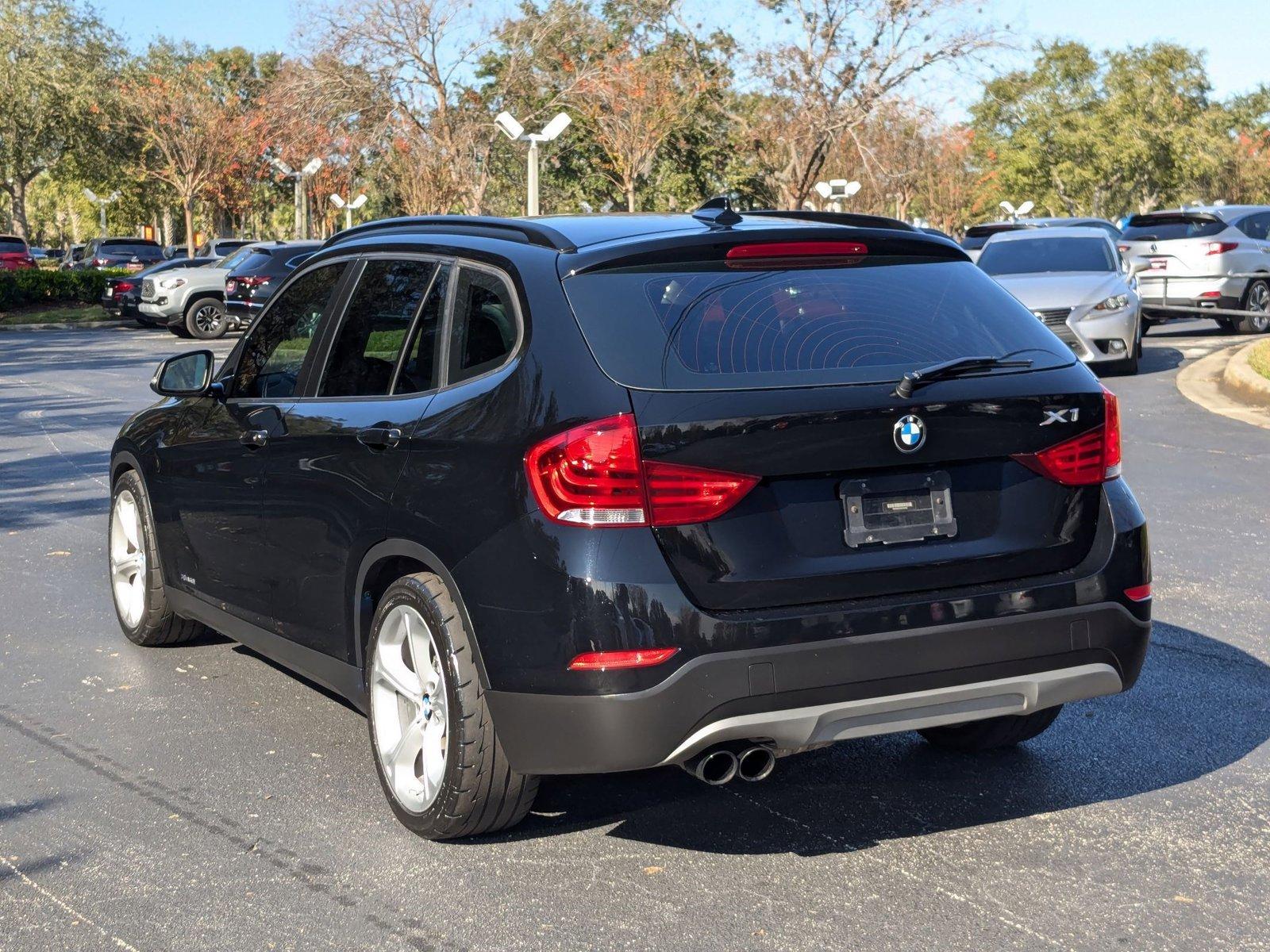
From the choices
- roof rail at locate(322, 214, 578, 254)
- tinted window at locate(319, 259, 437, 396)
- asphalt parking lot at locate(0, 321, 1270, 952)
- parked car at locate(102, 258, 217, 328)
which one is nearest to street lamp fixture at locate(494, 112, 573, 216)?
parked car at locate(102, 258, 217, 328)

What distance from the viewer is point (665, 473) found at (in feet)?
12.6

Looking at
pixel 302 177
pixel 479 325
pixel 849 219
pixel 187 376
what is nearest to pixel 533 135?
pixel 302 177

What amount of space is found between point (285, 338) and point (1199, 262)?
2022 cm

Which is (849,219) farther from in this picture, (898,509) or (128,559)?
(128,559)

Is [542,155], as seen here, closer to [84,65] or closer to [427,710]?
[84,65]

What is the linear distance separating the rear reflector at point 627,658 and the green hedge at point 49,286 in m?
35.8

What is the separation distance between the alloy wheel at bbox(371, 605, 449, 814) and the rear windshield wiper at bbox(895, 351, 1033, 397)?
4.55 feet

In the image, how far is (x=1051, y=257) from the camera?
19.2 meters

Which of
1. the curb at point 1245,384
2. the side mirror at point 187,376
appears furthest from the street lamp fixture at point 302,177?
the side mirror at point 187,376

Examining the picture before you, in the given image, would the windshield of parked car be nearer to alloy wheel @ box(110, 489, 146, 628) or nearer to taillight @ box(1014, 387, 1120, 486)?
alloy wheel @ box(110, 489, 146, 628)

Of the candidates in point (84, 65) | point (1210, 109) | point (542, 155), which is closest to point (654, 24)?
point (542, 155)

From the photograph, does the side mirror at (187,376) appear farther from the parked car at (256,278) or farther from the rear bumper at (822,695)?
the parked car at (256,278)

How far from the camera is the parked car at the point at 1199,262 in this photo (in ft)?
76.5

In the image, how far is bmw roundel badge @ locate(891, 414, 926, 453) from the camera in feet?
13.1
